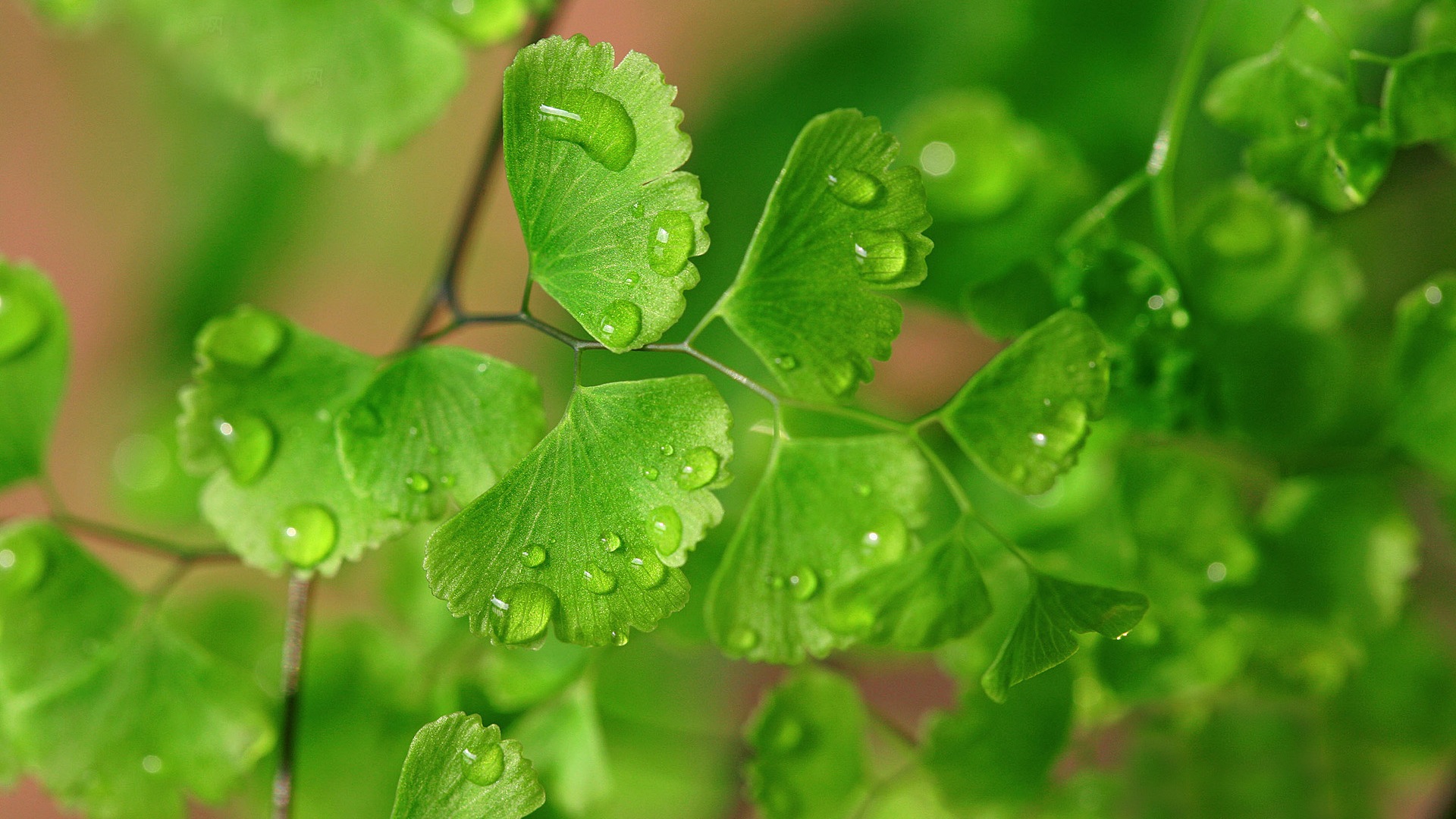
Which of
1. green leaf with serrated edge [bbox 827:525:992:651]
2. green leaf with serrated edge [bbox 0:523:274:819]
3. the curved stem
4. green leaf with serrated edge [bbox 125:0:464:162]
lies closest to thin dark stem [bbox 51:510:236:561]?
green leaf with serrated edge [bbox 0:523:274:819]

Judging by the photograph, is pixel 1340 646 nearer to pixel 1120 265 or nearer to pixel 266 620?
pixel 1120 265

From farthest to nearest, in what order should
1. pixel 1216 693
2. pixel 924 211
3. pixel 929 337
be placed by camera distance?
1. pixel 929 337
2. pixel 1216 693
3. pixel 924 211

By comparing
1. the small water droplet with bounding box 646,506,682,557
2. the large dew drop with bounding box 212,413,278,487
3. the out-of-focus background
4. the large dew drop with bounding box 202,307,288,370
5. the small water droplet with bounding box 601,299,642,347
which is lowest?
the out-of-focus background

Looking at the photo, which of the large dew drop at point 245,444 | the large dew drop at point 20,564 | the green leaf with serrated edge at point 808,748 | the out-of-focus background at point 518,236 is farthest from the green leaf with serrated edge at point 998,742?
the large dew drop at point 20,564

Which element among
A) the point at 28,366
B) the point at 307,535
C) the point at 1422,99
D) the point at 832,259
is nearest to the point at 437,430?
the point at 307,535

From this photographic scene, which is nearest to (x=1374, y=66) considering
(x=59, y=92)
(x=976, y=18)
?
(x=976, y=18)

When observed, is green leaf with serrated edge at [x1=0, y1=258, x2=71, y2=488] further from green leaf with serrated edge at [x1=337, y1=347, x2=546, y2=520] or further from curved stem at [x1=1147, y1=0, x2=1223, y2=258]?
curved stem at [x1=1147, y1=0, x2=1223, y2=258]

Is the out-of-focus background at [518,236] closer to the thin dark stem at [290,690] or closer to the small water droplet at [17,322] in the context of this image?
the thin dark stem at [290,690]
